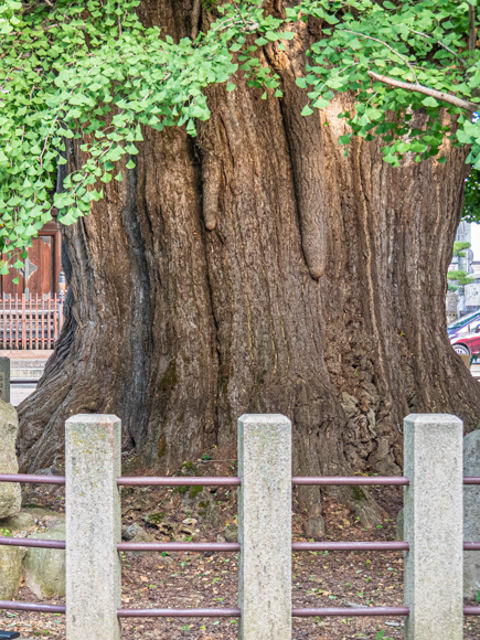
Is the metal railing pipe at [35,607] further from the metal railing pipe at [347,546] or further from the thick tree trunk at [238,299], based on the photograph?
Result: the thick tree trunk at [238,299]

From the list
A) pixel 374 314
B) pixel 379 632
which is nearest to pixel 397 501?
pixel 374 314

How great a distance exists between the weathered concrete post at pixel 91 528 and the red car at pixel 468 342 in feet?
71.7

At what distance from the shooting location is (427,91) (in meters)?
4.63

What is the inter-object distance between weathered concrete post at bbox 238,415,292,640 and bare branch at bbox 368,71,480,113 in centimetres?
225

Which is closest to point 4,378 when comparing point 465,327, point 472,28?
point 472,28

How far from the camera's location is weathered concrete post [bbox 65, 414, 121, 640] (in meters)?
3.78

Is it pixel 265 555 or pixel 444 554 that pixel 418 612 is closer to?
pixel 444 554

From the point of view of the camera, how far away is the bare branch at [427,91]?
4623 millimetres

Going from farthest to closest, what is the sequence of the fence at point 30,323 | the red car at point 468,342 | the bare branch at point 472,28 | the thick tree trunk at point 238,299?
the red car at point 468,342
the fence at point 30,323
the thick tree trunk at point 238,299
the bare branch at point 472,28

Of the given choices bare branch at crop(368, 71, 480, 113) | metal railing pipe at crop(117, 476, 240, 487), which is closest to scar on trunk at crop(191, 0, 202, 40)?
bare branch at crop(368, 71, 480, 113)

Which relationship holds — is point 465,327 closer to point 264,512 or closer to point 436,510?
point 436,510

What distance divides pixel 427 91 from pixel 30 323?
64.9 ft

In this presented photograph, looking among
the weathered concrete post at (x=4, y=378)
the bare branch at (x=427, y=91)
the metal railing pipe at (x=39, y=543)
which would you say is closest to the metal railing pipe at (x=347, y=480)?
the metal railing pipe at (x=39, y=543)

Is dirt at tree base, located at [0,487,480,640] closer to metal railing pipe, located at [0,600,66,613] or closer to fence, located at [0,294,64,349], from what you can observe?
metal railing pipe, located at [0,600,66,613]
